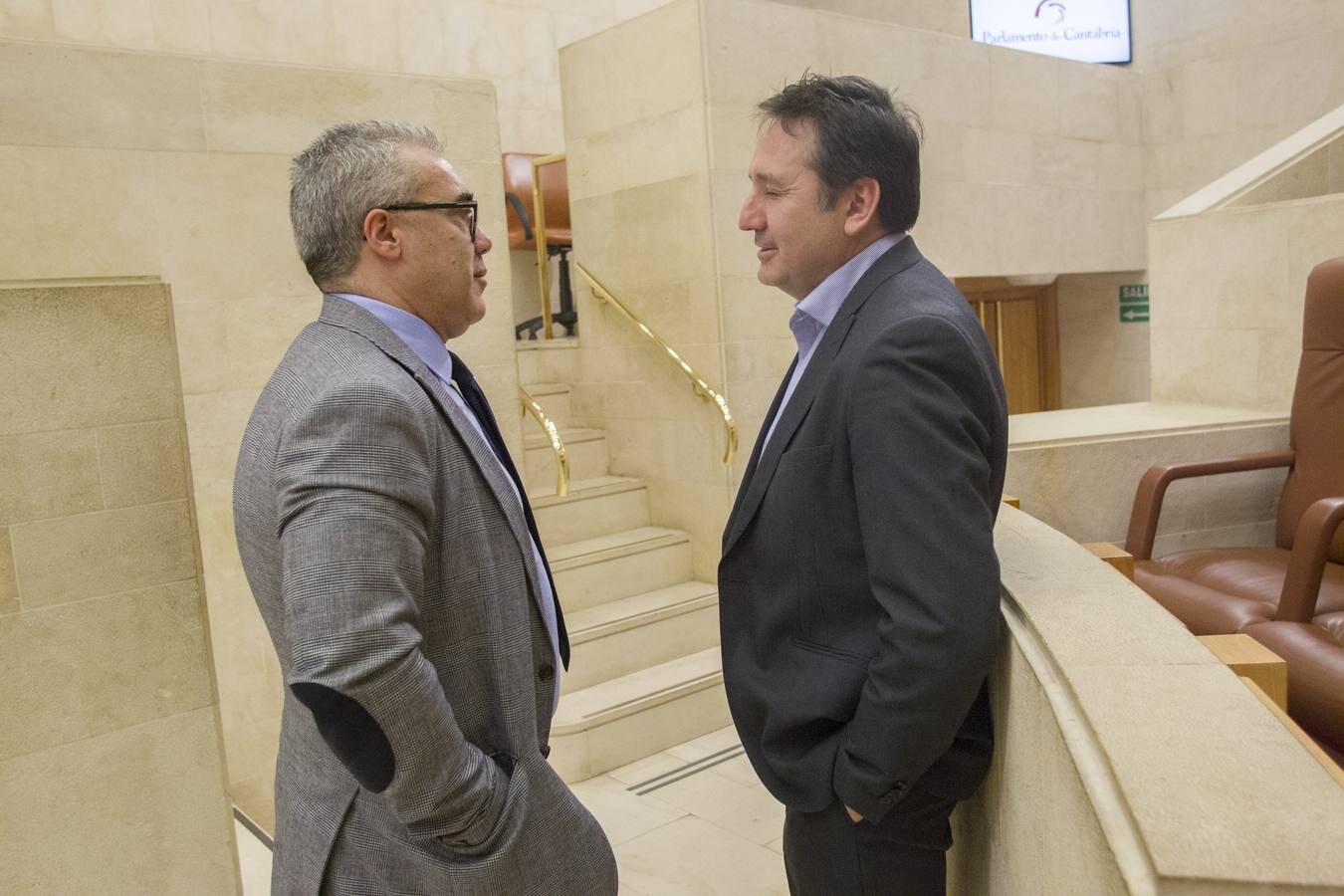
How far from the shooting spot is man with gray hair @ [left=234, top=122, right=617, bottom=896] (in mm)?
1137

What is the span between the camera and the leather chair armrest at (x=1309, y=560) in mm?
Answer: 2623

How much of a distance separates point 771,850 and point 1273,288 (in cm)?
276

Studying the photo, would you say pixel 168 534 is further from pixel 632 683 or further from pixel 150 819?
pixel 632 683

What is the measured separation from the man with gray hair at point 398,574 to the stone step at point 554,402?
4165 mm

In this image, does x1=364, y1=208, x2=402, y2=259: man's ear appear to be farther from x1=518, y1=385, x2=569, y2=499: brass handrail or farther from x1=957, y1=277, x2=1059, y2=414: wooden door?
x1=957, y1=277, x2=1059, y2=414: wooden door

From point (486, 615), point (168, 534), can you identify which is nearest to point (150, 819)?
point (168, 534)

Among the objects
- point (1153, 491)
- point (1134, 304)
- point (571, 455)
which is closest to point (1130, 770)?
point (1153, 491)

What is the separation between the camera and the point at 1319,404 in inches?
135

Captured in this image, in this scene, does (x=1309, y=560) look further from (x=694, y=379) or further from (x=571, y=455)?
(x=571, y=455)

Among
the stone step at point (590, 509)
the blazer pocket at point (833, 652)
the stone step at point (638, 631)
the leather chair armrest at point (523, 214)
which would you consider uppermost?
the leather chair armrest at point (523, 214)

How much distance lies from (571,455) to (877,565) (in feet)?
13.8

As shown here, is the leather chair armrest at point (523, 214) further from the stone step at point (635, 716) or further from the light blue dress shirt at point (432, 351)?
the light blue dress shirt at point (432, 351)

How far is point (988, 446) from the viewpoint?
57.1 inches

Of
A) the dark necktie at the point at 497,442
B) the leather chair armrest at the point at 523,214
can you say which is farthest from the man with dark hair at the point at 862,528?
the leather chair armrest at the point at 523,214
